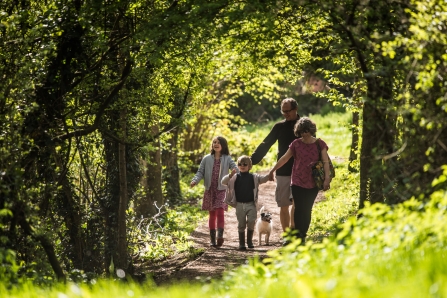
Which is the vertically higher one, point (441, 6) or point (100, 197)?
point (441, 6)

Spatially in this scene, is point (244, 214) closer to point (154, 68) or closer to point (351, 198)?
point (154, 68)

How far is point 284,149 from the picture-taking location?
11562 mm

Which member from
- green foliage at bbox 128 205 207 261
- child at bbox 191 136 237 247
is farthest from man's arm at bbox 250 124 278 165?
green foliage at bbox 128 205 207 261

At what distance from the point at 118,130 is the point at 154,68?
3.68 feet

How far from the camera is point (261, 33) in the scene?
9.20 metres

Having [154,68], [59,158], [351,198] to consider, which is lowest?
[351,198]

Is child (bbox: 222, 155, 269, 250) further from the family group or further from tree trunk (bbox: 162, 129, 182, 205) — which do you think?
tree trunk (bbox: 162, 129, 182, 205)

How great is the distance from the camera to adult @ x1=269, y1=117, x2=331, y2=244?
10367 mm

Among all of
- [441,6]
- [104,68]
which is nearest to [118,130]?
[104,68]

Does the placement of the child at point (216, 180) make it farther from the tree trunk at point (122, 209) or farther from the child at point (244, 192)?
the tree trunk at point (122, 209)

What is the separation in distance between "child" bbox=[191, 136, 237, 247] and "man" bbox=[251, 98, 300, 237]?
107cm

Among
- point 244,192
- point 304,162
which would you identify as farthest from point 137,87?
point 304,162

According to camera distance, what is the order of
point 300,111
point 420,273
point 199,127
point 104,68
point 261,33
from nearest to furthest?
point 420,273 < point 261,33 < point 104,68 < point 199,127 < point 300,111

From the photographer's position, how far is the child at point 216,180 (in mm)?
12656
